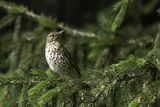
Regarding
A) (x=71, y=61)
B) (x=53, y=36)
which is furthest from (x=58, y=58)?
(x=53, y=36)

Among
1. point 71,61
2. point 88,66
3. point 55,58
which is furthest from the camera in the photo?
point 71,61

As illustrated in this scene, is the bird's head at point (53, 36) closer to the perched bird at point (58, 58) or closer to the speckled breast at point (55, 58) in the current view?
the perched bird at point (58, 58)

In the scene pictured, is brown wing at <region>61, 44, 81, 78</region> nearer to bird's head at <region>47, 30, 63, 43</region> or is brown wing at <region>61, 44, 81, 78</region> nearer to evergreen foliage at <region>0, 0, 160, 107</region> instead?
evergreen foliage at <region>0, 0, 160, 107</region>

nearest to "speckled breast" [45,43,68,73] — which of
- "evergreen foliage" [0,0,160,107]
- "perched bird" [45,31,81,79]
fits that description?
"perched bird" [45,31,81,79]

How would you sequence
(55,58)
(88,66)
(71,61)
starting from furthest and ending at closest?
1. (71,61)
2. (55,58)
3. (88,66)

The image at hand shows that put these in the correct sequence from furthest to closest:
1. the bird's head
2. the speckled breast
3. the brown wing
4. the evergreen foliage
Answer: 1. the bird's head
2. the brown wing
3. the speckled breast
4. the evergreen foliage

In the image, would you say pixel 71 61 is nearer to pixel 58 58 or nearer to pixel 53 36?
pixel 58 58

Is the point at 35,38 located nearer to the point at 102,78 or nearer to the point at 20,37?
the point at 20,37
